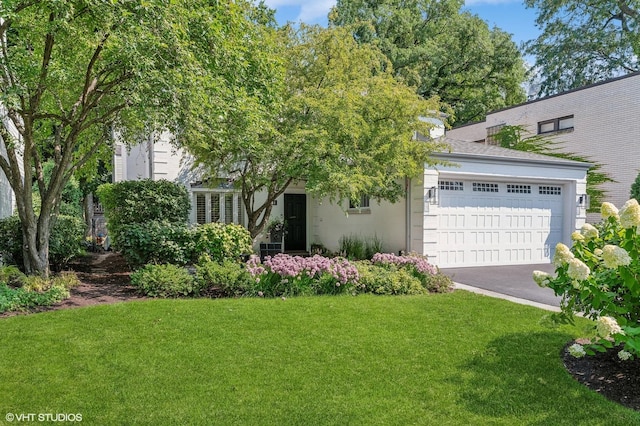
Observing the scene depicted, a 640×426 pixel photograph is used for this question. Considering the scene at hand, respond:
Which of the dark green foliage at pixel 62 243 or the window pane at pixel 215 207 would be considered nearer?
the dark green foliage at pixel 62 243

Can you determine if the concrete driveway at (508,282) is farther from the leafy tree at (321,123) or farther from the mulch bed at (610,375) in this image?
the leafy tree at (321,123)

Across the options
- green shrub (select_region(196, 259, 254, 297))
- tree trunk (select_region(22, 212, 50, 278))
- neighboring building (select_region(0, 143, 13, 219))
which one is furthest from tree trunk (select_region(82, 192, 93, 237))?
green shrub (select_region(196, 259, 254, 297))

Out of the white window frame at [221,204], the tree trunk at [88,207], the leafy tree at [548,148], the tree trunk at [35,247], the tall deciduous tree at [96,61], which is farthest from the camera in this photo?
the tree trunk at [88,207]

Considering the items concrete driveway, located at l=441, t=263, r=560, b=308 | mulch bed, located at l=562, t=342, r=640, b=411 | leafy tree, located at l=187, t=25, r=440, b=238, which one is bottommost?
concrete driveway, located at l=441, t=263, r=560, b=308

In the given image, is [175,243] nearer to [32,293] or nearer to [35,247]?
[35,247]

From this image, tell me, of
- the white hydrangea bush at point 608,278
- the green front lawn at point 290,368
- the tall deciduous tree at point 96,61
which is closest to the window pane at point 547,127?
the green front lawn at point 290,368

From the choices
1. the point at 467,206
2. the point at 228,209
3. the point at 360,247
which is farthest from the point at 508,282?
the point at 228,209

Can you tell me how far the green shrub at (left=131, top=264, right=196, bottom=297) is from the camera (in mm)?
7191

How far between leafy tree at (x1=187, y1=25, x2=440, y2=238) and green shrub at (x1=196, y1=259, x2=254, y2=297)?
Result: 2.41 m

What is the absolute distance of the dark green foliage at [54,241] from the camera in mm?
8508

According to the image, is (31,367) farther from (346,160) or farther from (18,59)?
(346,160)

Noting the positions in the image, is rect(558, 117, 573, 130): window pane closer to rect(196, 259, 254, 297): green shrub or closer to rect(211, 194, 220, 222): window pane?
rect(211, 194, 220, 222): window pane

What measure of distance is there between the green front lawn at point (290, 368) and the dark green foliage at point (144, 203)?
12.9 feet


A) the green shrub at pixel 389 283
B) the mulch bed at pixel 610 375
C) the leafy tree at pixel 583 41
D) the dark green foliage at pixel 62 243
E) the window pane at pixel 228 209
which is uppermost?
the leafy tree at pixel 583 41
